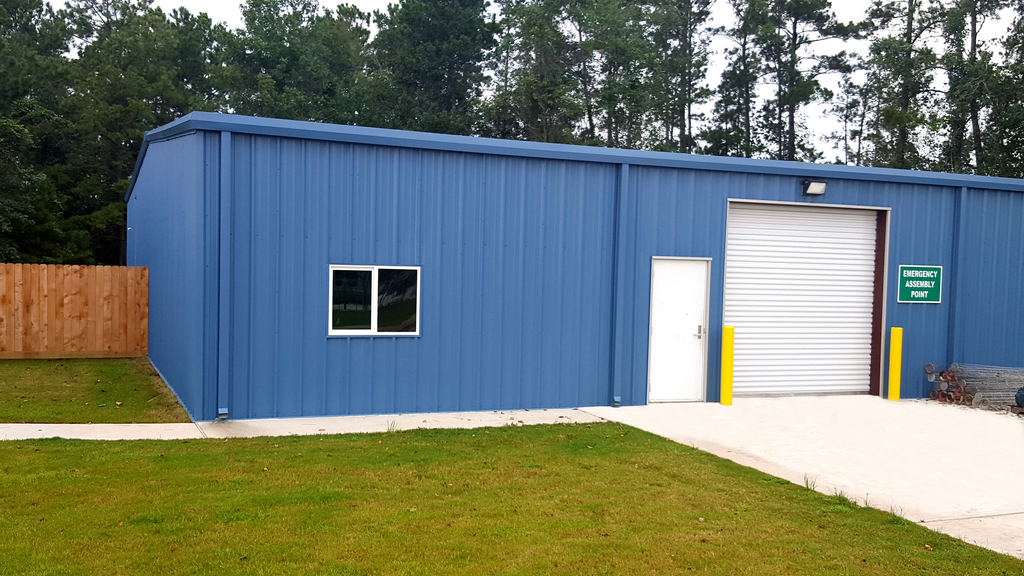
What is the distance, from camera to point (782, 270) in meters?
12.9

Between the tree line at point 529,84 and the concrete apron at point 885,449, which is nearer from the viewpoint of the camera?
the concrete apron at point 885,449

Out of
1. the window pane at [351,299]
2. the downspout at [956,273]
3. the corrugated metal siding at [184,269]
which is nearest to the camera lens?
the corrugated metal siding at [184,269]

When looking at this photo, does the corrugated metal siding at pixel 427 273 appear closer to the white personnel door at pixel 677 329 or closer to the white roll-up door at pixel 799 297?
the white personnel door at pixel 677 329

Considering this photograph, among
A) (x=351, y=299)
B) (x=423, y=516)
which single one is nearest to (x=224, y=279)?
(x=351, y=299)

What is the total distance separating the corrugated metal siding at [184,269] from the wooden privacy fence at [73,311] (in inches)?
70.8

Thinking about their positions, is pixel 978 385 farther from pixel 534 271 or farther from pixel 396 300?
pixel 396 300

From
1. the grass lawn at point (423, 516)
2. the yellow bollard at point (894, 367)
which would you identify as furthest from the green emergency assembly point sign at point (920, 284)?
the grass lawn at point (423, 516)

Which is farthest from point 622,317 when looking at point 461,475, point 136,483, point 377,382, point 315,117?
point 315,117

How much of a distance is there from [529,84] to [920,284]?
73.9 ft

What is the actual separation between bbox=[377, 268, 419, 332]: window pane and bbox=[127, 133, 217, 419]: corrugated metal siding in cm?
200

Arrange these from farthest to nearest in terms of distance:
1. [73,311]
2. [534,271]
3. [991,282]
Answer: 1. [73,311]
2. [991,282]
3. [534,271]

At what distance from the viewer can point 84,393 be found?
38.4ft

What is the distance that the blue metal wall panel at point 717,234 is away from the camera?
461 inches

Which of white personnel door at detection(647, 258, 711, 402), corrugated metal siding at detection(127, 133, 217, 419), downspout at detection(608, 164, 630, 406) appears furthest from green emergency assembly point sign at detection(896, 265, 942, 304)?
corrugated metal siding at detection(127, 133, 217, 419)
